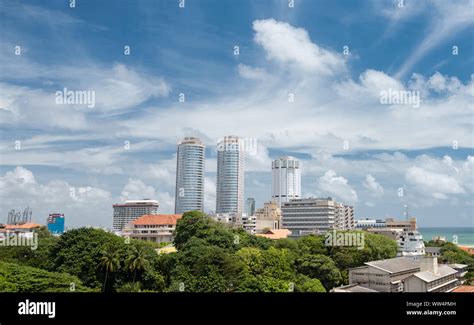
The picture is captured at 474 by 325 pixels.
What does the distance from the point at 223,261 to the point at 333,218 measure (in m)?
30.9

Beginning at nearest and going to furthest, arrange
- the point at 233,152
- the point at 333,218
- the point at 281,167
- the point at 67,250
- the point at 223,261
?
1. the point at 223,261
2. the point at 67,250
3. the point at 333,218
4. the point at 233,152
5. the point at 281,167

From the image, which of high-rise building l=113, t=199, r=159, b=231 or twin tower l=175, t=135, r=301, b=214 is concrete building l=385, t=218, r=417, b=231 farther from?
high-rise building l=113, t=199, r=159, b=231

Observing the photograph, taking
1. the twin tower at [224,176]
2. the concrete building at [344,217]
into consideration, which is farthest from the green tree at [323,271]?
the concrete building at [344,217]

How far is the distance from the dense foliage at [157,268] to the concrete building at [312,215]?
26133 millimetres

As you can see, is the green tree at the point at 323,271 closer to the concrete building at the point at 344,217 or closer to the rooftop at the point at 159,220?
the rooftop at the point at 159,220

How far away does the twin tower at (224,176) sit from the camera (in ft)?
137

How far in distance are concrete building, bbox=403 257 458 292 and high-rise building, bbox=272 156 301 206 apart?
43.5 meters

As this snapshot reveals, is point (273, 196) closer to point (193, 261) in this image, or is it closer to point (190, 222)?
point (190, 222)

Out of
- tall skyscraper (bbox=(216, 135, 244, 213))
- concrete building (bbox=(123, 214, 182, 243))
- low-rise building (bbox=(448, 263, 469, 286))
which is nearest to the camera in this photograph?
low-rise building (bbox=(448, 263, 469, 286))

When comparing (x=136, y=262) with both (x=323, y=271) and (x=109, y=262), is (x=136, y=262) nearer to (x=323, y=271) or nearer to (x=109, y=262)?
(x=109, y=262)

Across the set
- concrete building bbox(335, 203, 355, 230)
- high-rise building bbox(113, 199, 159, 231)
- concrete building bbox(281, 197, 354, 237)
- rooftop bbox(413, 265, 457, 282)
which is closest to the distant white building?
rooftop bbox(413, 265, 457, 282)

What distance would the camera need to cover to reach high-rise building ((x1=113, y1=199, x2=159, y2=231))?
43.5 metres
